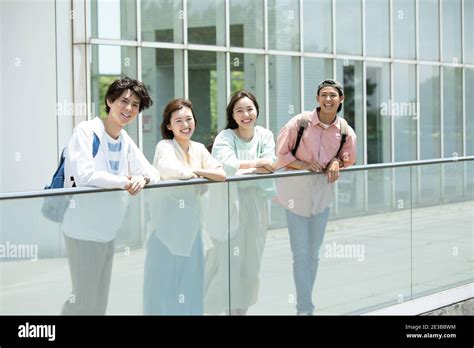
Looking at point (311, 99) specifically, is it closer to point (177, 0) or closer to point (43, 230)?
point (177, 0)

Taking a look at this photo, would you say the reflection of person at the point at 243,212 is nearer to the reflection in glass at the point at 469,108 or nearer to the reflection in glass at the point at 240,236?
the reflection in glass at the point at 240,236

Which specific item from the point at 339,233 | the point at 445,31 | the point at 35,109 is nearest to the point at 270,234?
the point at 339,233

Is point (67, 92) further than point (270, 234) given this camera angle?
Yes

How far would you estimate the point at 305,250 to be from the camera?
26.1 ft

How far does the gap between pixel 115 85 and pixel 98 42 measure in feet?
26.0

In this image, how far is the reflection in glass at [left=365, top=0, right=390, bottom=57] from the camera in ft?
66.7

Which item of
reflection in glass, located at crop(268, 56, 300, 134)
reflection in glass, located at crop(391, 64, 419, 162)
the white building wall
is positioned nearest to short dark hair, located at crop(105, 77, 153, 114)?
the white building wall

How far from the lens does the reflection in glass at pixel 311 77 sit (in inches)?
736

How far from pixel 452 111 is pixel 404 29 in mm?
3142

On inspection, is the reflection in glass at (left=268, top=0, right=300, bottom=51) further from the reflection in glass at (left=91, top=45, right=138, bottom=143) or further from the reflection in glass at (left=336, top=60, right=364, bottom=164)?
the reflection in glass at (left=91, top=45, right=138, bottom=143)

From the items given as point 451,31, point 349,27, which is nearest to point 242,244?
point 349,27

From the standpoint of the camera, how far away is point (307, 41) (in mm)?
18672

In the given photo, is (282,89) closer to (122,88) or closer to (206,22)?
(206,22)

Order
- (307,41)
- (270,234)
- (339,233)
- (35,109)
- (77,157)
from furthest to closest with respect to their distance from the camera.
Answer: (307,41)
(35,109)
(339,233)
(270,234)
(77,157)
